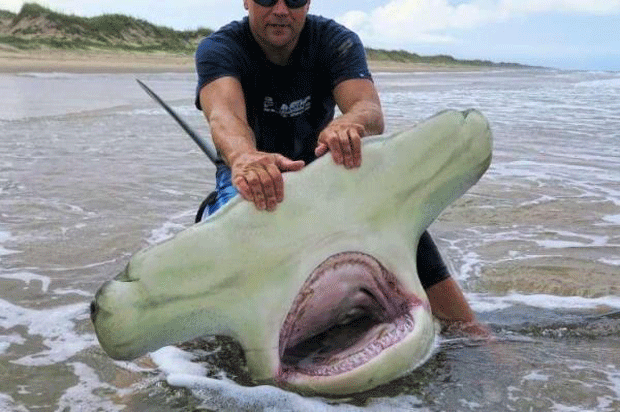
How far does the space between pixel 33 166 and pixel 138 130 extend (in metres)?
2.79

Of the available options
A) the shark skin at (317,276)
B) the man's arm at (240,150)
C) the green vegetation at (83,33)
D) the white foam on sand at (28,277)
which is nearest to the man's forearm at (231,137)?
the man's arm at (240,150)

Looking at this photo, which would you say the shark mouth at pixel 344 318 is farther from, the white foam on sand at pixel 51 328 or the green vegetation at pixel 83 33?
the green vegetation at pixel 83 33

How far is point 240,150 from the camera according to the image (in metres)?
2.34

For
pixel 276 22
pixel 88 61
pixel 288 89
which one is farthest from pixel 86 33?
pixel 276 22

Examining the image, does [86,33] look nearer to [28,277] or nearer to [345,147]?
[28,277]

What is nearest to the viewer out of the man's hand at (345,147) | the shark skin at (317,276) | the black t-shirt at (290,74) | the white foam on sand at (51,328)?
the shark skin at (317,276)

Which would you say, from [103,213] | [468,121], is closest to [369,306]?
[468,121]

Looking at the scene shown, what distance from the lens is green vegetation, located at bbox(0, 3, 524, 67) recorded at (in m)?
25.7

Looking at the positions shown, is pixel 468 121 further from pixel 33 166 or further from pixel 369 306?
pixel 33 166

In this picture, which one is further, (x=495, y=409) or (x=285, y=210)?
(x=495, y=409)

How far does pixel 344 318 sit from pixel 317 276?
288 mm

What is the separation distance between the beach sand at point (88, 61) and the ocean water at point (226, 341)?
1247 centimetres

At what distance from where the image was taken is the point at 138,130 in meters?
8.72

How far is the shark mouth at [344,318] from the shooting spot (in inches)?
78.2
